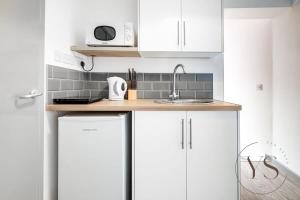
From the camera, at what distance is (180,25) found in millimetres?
1929

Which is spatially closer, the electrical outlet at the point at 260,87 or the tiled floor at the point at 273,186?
the tiled floor at the point at 273,186

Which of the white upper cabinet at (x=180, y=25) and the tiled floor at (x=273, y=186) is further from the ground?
the white upper cabinet at (x=180, y=25)

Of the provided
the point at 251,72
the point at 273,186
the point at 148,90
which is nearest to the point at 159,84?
the point at 148,90

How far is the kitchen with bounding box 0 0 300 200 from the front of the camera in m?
1.38

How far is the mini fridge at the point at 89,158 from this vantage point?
4.98 ft

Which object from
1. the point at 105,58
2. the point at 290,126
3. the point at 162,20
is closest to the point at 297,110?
the point at 290,126

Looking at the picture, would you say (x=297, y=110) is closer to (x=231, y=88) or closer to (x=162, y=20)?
(x=231, y=88)

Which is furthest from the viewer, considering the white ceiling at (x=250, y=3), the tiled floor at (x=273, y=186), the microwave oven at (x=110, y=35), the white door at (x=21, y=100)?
the white ceiling at (x=250, y=3)

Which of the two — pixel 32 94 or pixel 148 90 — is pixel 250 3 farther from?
pixel 32 94

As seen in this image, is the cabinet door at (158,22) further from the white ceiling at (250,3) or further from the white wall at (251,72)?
the white wall at (251,72)

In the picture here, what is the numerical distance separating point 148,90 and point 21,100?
1220 millimetres

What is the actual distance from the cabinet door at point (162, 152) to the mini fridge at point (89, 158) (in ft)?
0.59

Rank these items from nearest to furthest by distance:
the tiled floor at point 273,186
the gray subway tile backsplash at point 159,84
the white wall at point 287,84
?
the tiled floor at point 273,186, the gray subway tile backsplash at point 159,84, the white wall at point 287,84

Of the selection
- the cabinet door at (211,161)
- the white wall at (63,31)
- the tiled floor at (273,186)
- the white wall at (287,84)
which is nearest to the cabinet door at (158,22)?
the white wall at (63,31)
